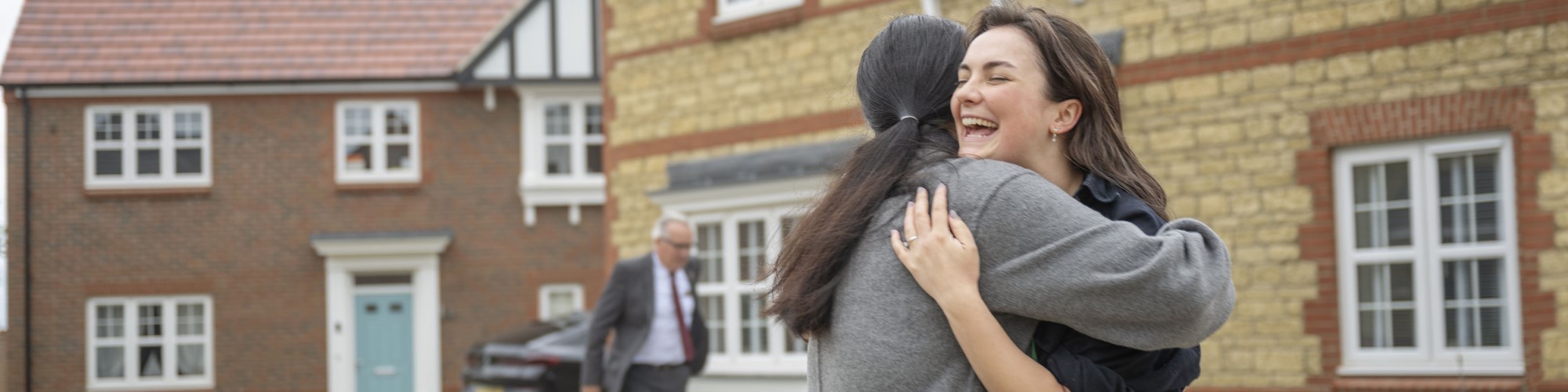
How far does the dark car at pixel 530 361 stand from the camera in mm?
13164

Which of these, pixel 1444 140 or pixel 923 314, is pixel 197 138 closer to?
pixel 1444 140

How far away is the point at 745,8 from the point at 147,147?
13840 mm

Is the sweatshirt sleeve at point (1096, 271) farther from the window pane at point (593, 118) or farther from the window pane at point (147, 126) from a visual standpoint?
the window pane at point (147, 126)

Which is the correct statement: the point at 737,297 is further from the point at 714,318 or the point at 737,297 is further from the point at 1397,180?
the point at 1397,180

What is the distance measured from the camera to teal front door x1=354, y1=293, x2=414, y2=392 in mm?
23531

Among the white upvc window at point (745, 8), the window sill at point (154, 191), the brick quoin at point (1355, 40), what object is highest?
the white upvc window at point (745, 8)

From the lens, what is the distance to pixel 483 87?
23.3 metres

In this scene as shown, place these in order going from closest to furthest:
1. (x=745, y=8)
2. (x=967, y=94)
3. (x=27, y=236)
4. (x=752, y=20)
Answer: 1. (x=967, y=94)
2. (x=752, y=20)
3. (x=745, y=8)
4. (x=27, y=236)

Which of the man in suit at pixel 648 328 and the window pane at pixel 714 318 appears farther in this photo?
the window pane at pixel 714 318

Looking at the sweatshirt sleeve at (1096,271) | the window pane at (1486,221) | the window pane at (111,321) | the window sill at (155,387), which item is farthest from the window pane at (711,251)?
the window pane at (111,321)

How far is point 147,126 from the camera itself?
2361 cm

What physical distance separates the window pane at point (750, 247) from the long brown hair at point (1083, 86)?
1038cm

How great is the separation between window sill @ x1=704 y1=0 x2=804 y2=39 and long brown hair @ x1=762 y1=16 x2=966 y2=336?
10.00 metres

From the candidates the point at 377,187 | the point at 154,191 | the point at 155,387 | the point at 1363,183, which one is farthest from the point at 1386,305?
Result: the point at 155,387
